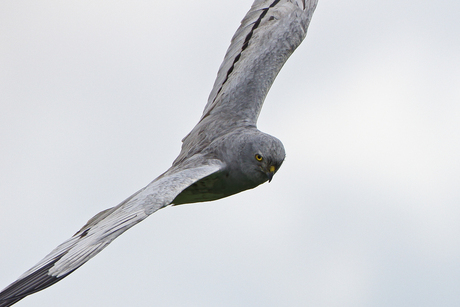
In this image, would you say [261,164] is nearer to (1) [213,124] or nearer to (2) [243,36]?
(1) [213,124]

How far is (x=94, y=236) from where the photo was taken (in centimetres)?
966

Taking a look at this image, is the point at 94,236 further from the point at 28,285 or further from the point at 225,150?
the point at 225,150

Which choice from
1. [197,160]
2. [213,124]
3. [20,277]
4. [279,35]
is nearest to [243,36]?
[279,35]

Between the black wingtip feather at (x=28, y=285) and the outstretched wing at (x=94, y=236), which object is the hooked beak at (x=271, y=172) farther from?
the black wingtip feather at (x=28, y=285)

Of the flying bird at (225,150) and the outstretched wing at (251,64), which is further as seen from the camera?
the outstretched wing at (251,64)

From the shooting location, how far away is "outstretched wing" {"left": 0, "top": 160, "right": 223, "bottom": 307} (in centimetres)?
896

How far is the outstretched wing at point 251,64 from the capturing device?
1445 cm

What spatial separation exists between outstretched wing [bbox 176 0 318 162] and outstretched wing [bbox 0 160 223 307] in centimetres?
275

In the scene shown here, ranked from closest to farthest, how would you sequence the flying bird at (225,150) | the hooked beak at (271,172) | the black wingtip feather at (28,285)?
the black wingtip feather at (28,285), the flying bird at (225,150), the hooked beak at (271,172)

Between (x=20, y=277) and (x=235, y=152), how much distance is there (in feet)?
15.3

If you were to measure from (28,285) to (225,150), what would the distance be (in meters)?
4.89

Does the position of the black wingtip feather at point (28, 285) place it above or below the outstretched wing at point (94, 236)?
below

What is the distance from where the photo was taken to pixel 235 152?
506 inches

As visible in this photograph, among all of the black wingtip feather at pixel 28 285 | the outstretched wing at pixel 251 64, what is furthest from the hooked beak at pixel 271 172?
the black wingtip feather at pixel 28 285
